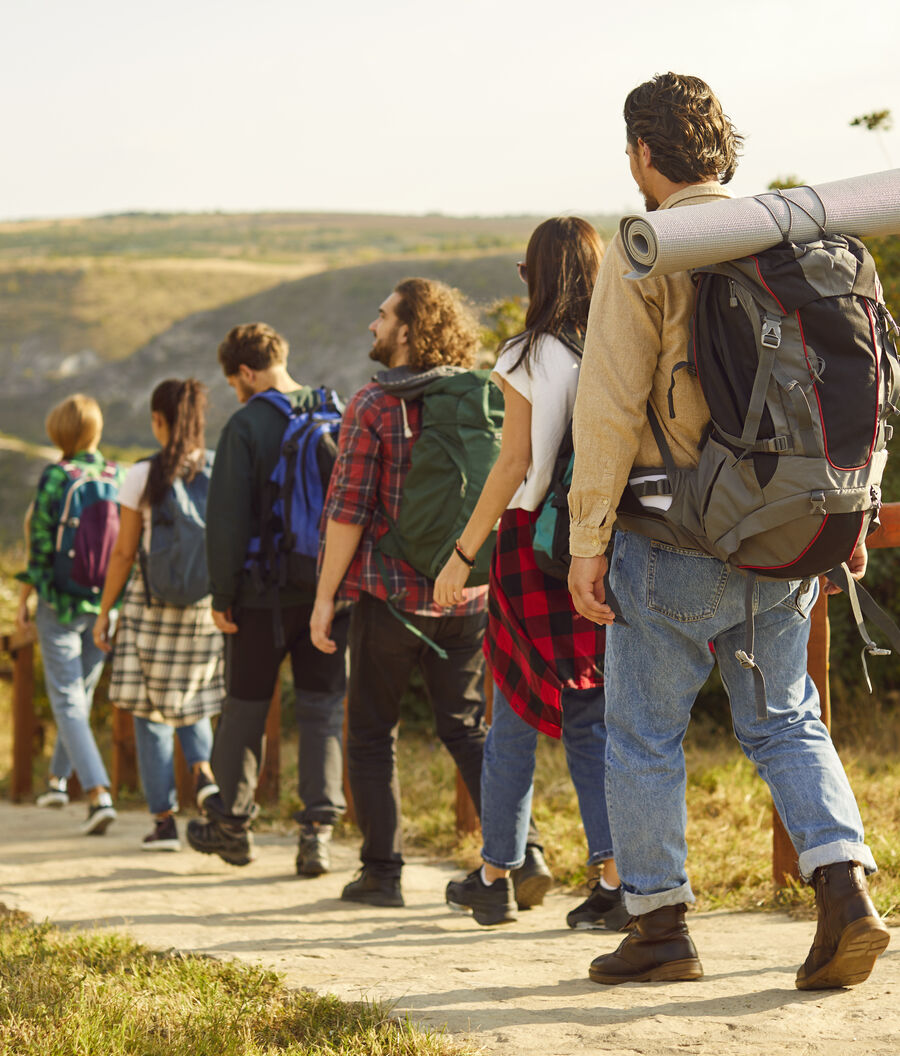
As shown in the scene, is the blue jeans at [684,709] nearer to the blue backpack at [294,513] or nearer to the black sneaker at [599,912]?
the black sneaker at [599,912]

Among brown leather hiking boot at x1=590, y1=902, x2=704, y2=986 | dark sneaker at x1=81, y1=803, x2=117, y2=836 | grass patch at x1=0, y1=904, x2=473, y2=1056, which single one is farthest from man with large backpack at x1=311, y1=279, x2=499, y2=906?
dark sneaker at x1=81, y1=803, x2=117, y2=836

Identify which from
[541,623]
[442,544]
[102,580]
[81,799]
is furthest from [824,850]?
[81,799]

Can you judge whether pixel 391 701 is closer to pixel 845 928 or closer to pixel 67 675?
pixel 845 928

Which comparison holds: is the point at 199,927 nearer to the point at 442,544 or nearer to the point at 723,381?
the point at 442,544

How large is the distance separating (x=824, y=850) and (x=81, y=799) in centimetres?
589

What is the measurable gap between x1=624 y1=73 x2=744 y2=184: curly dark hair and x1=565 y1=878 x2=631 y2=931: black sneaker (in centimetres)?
200

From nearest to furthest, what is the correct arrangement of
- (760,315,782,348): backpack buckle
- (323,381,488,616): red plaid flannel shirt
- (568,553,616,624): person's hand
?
(760,315,782,348): backpack buckle, (568,553,616,624): person's hand, (323,381,488,616): red plaid flannel shirt

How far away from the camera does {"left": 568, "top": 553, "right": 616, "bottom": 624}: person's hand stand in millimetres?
2594

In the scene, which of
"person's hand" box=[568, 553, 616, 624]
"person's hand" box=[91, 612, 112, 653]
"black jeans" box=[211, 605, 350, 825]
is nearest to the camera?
"person's hand" box=[568, 553, 616, 624]

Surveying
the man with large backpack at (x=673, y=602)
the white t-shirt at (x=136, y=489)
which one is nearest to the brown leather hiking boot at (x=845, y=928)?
the man with large backpack at (x=673, y=602)

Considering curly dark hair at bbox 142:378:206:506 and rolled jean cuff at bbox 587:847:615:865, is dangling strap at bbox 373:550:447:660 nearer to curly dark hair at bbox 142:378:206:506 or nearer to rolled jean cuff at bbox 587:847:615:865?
rolled jean cuff at bbox 587:847:615:865

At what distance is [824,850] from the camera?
8.04ft

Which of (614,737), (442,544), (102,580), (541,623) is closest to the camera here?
(614,737)

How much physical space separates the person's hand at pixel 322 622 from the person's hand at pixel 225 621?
20.0 inches
